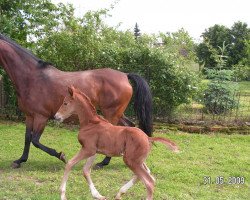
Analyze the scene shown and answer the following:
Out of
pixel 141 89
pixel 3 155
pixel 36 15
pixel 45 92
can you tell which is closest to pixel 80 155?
pixel 45 92

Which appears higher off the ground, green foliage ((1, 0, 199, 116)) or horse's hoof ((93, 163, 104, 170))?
green foliage ((1, 0, 199, 116))

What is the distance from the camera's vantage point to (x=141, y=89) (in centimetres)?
680

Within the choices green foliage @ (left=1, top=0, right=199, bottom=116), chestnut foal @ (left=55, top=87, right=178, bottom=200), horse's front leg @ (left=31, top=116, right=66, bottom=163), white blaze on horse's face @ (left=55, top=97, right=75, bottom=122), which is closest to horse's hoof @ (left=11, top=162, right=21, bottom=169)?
horse's front leg @ (left=31, top=116, right=66, bottom=163)

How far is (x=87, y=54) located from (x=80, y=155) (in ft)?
19.6

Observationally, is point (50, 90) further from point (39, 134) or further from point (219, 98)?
point (219, 98)

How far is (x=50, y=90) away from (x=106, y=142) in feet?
7.09

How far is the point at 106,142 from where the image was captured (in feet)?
15.0

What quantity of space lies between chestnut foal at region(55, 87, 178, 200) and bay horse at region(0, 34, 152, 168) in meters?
1.59

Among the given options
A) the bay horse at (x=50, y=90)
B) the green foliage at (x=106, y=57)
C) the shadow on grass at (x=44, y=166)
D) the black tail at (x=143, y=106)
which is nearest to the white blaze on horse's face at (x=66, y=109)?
the bay horse at (x=50, y=90)

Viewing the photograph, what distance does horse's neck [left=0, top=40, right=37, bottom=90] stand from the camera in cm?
637

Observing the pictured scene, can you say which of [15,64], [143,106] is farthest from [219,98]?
[15,64]

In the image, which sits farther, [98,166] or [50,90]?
[98,166]

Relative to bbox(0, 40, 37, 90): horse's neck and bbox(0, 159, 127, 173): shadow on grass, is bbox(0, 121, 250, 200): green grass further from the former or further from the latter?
bbox(0, 40, 37, 90): horse's neck

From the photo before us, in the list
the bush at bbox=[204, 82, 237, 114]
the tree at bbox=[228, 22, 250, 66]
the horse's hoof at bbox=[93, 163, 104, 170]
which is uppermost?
the tree at bbox=[228, 22, 250, 66]
